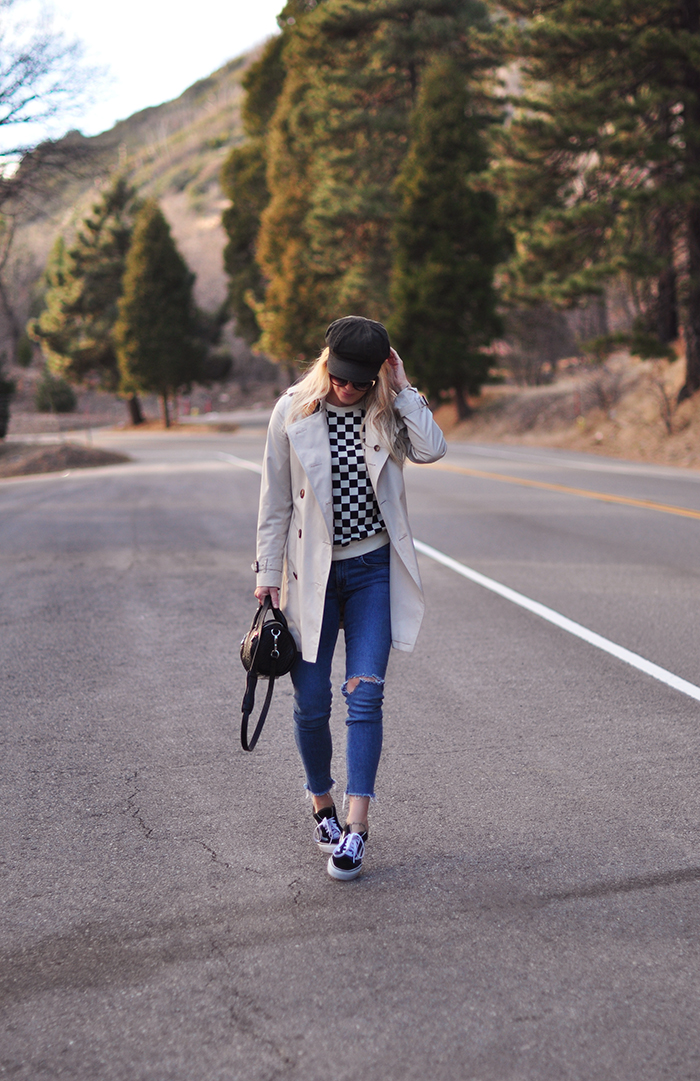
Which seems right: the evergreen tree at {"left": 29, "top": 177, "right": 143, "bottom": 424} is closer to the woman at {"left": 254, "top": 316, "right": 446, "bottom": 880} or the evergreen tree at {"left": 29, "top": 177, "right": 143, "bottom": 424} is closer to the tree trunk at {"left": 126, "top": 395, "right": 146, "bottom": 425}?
the tree trunk at {"left": 126, "top": 395, "right": 146, "bottom": 425}

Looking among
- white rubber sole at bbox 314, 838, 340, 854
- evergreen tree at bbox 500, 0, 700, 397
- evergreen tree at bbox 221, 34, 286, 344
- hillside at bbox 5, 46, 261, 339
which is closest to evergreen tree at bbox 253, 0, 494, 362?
evergreen tree at bbox 221, 34, 286, 344

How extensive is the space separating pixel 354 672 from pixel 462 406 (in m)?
34.3

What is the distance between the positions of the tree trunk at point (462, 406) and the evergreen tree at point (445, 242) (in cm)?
166

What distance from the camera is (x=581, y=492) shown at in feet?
52.4

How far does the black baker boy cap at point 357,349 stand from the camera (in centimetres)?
363

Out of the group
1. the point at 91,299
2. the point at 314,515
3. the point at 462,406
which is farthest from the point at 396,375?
the point at 91,299

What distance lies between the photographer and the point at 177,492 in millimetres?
18516

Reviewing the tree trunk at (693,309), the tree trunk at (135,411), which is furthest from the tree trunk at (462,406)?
the tree trunk at (135,411)

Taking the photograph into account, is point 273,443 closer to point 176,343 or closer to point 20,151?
point 20,151

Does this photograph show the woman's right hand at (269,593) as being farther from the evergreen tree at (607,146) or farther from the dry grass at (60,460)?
the dry grass at (60,460)

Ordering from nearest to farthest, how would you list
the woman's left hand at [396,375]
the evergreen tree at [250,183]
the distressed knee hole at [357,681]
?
the distressed knee hole at [357,681] → the woman's left hand at [396,375] → the evergreen tree at [250,183]

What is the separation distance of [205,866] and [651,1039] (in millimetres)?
1722

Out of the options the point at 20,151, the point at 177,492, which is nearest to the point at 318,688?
the point at 177,492

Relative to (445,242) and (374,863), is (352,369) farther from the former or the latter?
(445,242)
